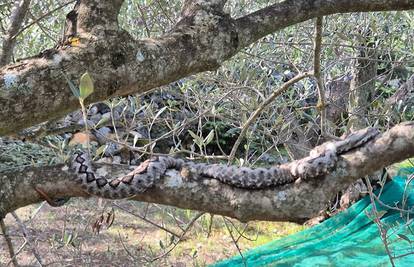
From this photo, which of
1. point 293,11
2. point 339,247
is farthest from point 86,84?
point 339,247

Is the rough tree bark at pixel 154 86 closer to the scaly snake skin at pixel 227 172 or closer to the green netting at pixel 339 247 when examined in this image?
the scaly snake skin at pixel 227 172

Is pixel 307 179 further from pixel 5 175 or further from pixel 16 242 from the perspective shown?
pixel 16 242

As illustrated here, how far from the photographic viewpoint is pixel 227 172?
2.22 metres

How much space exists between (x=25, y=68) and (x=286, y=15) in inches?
45.1

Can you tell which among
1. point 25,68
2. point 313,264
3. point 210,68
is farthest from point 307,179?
point 313,264

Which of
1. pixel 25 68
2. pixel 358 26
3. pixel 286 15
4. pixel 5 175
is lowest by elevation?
pixel 358 26

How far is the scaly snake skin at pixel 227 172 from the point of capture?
2.17m

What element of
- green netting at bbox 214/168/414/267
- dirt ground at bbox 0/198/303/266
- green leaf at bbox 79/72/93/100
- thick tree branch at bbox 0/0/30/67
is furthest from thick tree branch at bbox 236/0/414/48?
dirt ground at bbox 0/198/303/266

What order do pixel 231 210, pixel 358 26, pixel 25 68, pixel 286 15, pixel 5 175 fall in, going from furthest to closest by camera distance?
pixel 358 26, pixel 286 15, pixel 5 175, pixel 231 210, pixel 25 68

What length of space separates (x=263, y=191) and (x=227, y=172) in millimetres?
159

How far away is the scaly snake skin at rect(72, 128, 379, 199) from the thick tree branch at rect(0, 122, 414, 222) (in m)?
0.03

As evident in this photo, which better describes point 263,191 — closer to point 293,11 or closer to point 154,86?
point 154,86

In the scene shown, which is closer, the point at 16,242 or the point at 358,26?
the point at 358,26

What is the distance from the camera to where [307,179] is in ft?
7.12
